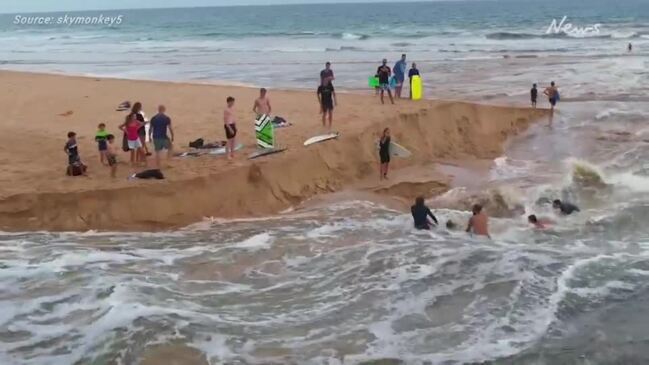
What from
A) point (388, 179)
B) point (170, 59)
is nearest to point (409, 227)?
point (388, 179)

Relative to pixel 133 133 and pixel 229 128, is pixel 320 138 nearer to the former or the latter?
pixel 229 128

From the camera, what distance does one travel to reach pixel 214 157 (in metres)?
13.6

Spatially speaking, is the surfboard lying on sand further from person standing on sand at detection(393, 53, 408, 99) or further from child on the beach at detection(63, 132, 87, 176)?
child on the beach at detection(63, 132, 87, 176)

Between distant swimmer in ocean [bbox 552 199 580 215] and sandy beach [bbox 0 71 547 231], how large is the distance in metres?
2.35

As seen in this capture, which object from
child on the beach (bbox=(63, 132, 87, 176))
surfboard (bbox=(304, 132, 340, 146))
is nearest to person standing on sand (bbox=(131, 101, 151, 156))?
child on the beach (bbox=(63, 132, 87, 176))

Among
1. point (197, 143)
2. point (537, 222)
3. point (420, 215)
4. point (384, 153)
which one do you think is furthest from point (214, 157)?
point (537, 222)

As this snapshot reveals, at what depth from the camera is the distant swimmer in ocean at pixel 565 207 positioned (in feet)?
41.9

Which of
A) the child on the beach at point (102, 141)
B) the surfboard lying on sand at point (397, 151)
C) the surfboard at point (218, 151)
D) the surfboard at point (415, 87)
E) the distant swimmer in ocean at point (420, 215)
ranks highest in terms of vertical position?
the surfboard at point (415, 87)

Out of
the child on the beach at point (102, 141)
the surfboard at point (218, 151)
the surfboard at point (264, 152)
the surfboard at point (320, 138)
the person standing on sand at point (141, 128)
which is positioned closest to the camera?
the child on the beach at point (102, 141)

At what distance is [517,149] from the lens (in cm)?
1797

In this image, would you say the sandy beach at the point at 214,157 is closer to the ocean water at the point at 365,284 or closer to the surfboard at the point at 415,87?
the ocean water at the point at 365,284

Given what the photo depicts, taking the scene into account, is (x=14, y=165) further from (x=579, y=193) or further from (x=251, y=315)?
(x=579, y=193)

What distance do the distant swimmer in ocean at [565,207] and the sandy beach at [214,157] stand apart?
2353 mm

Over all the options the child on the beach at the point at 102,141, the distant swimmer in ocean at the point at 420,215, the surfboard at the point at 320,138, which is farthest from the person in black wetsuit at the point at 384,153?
the child on the beach at the point at 102,141
